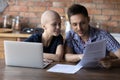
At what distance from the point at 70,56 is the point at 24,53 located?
0.45 m

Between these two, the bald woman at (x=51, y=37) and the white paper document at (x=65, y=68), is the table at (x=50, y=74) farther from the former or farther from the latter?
the bald woman at (x=51, y=37)

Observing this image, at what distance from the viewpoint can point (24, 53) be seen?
1904 mm

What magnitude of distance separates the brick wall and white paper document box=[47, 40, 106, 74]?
6.69 ft

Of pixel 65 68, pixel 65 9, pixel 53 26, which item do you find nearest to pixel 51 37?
pixel 53 26

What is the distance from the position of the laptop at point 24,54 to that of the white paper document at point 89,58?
4.5 inches

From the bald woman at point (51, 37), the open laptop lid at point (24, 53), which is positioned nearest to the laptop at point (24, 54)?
the open laptop lid at point (24, 53)

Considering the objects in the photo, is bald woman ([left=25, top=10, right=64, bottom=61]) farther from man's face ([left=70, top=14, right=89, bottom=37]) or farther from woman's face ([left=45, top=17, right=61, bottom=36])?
man's face ([left=70, top=14, right=89, bottom=37])

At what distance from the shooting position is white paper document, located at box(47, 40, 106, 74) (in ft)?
6.07

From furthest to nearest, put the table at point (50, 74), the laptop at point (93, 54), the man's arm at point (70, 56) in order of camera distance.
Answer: the man's arm at point (70, 56), the laptop at point (93, 54), the table at point (50, 74)

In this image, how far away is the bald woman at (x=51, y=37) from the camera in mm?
2215

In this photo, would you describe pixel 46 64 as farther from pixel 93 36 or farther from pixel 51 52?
pixel 93 36

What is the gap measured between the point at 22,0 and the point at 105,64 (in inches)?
96.6

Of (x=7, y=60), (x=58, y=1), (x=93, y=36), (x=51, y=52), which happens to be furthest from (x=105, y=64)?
(x=58, y=1)

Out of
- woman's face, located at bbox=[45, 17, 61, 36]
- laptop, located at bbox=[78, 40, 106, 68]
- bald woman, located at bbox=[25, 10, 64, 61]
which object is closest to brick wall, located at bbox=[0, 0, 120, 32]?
bald woman, located at bbox=[25, 10, 64, 61]
